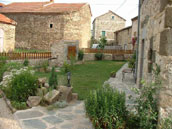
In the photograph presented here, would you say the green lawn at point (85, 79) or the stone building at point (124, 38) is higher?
the stone building at point (124, 38)

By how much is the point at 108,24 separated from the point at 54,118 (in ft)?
104

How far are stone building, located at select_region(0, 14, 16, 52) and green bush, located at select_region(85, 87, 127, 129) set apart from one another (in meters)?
14.3

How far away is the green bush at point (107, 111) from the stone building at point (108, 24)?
103 feet

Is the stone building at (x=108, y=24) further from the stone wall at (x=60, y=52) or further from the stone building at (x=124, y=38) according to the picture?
the stone wall at (x=60, y=52)

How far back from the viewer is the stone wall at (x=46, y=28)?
2273 centimetres

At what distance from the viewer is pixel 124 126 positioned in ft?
10.3

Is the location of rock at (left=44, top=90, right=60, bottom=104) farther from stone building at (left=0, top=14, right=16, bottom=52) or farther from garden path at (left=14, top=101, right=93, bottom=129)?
stone building at (left=0, top=14, right=16, bottom=52)

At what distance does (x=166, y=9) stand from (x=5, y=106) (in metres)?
4.55

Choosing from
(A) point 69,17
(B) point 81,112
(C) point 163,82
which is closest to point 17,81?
(B) point 81,112

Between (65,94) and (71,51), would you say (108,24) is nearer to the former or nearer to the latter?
(71,51)

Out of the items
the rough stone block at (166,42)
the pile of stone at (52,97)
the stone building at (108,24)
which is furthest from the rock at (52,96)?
the stone building at (108,24)

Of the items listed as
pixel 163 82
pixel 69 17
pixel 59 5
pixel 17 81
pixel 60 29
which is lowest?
pixel 17 81

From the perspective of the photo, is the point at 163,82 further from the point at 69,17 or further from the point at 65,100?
the point at 69,17

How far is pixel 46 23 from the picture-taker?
23141 millimetres
